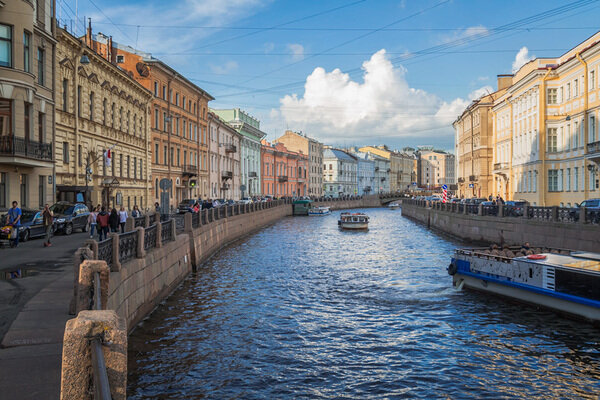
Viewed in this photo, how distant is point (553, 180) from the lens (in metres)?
41.2

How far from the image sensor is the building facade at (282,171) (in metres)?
94.8

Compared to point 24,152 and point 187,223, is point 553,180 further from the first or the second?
point 24,152

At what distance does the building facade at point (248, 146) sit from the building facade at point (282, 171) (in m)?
3.36

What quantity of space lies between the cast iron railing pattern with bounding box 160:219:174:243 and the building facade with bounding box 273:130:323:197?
96.8m

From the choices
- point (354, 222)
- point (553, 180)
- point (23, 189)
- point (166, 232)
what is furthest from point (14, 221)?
point (553, 180)

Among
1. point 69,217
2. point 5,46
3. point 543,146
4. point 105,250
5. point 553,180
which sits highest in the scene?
point 5,46

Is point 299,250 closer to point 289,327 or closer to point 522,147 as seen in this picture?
point 289,327

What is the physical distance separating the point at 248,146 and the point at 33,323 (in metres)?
76.6

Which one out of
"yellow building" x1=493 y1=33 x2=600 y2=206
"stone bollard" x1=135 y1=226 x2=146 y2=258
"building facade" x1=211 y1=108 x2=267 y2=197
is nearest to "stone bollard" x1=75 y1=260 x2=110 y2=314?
"stone bollard" x1=135 y1=226 x2=146 y2=258

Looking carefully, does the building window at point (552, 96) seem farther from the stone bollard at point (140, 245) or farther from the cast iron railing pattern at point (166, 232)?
the stone bollard at point (140, 245)

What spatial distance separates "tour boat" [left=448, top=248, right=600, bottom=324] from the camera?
13516 mm

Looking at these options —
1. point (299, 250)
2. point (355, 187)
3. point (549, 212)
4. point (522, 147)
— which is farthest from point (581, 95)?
point (355, 187)

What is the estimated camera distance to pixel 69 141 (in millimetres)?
30812

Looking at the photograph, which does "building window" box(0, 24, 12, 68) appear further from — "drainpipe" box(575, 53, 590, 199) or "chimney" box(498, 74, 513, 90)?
"chimney" box(498, 74, 513, 90)
